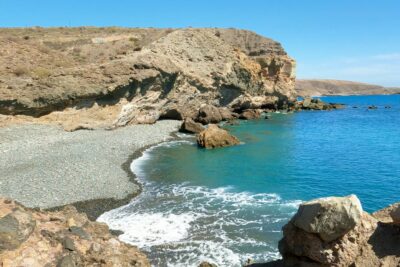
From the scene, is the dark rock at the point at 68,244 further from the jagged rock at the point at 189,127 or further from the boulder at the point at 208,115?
the boulder at the point at 208,115

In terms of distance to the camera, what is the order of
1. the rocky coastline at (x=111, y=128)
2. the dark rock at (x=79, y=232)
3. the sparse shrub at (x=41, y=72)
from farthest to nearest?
1. the sparse shrub at (x=41, y=72)
2. the dark rock at (x=79, y=232)
3. the rocky coastline at (x=111, y=128)

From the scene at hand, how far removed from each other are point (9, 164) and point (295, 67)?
74639 mm

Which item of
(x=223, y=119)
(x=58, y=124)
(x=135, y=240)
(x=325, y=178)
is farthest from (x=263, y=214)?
(x=223, y=119)

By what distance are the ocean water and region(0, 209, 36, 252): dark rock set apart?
6.93 metres

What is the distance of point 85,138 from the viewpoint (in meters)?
35.3

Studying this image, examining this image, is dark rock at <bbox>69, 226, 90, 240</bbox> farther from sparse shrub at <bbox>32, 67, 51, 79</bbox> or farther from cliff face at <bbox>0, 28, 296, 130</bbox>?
sparse shrub at <bbox>32, 67, 51, 79</bbox>

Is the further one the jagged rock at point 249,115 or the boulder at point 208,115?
the jagged rock at point 249,115

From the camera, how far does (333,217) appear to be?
7633 mm

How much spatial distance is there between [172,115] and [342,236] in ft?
158

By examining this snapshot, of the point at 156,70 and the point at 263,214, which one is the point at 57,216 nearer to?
the point at 263,214

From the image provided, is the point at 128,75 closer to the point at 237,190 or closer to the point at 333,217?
the point at 237,190

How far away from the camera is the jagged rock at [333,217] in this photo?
24.9 ft

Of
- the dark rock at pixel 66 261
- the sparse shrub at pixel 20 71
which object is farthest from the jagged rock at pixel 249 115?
the dark rock at pixel 66 261

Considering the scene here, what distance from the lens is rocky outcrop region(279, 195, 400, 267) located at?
7645 millimetres
